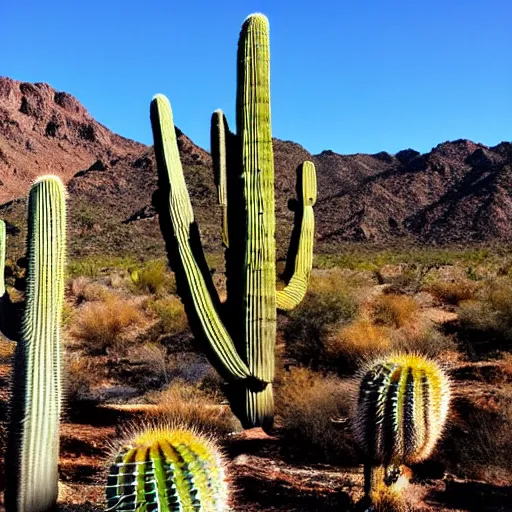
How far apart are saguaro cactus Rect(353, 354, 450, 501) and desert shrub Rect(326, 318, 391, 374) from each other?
3951 mm

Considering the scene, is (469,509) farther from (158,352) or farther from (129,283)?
(129,283)

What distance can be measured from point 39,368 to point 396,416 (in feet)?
8.78

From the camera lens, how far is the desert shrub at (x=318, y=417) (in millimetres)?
6188

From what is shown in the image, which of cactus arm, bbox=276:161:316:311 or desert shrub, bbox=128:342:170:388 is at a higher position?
cactus arm, bbox=276:161:316:311

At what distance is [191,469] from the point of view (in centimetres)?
325

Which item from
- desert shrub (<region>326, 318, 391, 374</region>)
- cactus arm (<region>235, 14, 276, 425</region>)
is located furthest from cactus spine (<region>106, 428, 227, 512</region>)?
desert shrub (<region>326, 318, 391, 374</region>)

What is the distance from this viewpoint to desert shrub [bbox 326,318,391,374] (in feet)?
30.4

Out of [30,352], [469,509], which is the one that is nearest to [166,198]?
[30,352]

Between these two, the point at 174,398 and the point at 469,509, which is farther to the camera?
the point at 174,398

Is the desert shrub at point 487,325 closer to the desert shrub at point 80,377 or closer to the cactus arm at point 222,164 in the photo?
the cactus arm at point 222,164

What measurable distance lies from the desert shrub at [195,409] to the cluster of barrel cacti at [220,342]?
12.2 inches

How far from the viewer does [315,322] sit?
11.4 meters

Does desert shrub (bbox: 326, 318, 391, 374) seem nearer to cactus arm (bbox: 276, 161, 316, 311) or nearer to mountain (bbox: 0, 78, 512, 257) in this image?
cactus arm (bbox: 276, 161, 316, 311)

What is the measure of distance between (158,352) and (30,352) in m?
5.99
